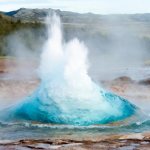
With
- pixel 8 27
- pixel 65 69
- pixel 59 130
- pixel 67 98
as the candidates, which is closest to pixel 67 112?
pixel 67 98

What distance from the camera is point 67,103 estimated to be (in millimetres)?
12734

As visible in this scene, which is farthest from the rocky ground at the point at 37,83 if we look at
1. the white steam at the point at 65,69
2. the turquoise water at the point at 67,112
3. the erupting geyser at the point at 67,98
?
the white steam at the point at 65,69

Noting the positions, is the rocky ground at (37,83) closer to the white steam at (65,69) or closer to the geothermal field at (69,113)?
the geothermal field at (69,113)

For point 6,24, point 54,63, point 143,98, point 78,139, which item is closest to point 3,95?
point 143,98

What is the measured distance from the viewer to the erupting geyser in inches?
495

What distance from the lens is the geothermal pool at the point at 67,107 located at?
11.9 metres

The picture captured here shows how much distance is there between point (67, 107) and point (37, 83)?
11465 mm

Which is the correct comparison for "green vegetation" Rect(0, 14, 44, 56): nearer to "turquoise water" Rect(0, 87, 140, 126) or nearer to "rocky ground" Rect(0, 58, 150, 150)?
"rocky ground" Rect(0, 58, 150, 150)

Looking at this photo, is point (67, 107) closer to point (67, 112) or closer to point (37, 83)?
point (67, 112)

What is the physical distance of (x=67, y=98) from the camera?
12789 mm

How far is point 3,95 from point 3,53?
83.3ft

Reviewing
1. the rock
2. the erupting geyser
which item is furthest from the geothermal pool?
the rock

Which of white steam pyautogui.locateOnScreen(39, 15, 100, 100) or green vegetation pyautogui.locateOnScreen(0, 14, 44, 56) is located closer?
white steam pyautogui.locateOnScreen(39, 15, 100, 100)

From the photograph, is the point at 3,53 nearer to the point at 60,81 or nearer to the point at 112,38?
the point at 112,38
